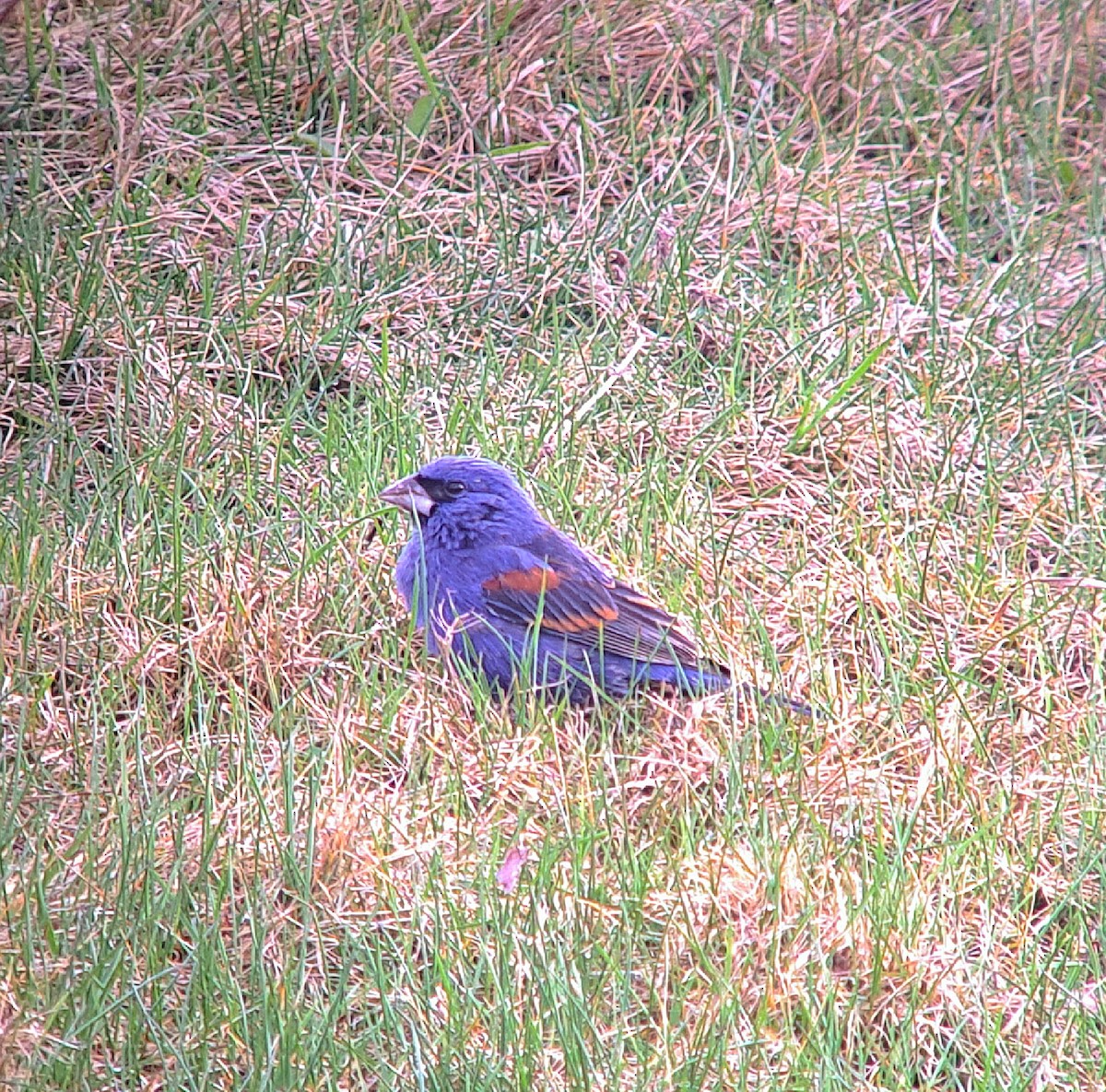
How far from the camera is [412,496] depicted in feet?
13.0

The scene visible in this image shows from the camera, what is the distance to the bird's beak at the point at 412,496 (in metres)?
3.95

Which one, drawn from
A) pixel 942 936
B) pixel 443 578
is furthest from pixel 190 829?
pixel 942 936

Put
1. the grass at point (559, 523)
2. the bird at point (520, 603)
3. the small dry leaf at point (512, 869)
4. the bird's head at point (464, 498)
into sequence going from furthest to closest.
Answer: the bird's head at point (464, 498)
the bird at point (520, 603)
the small dry leaf at point (512, 869)
the grass at point (559, 523)

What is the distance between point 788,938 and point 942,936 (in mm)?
283

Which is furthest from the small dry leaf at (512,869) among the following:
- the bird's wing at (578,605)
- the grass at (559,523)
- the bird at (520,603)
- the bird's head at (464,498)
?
the bird's head at (464,498)

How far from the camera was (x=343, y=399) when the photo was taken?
476 cm

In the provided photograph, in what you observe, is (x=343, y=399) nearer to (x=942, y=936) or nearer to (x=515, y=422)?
(x=515, y=422)

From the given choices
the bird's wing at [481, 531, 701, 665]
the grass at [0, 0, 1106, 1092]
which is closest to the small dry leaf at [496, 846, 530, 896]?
the grass at [0, 0, 1106, 1092]

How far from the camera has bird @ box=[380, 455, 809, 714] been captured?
12.3ft

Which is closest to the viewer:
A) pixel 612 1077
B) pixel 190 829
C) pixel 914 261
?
pixel 612 1077

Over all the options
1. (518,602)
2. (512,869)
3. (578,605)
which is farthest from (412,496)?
(512,869)

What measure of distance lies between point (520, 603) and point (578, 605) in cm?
13

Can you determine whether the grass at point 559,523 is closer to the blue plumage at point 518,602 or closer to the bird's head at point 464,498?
the blue plumage at point 518,602

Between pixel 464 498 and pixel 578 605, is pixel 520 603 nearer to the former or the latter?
pixel 578 605
